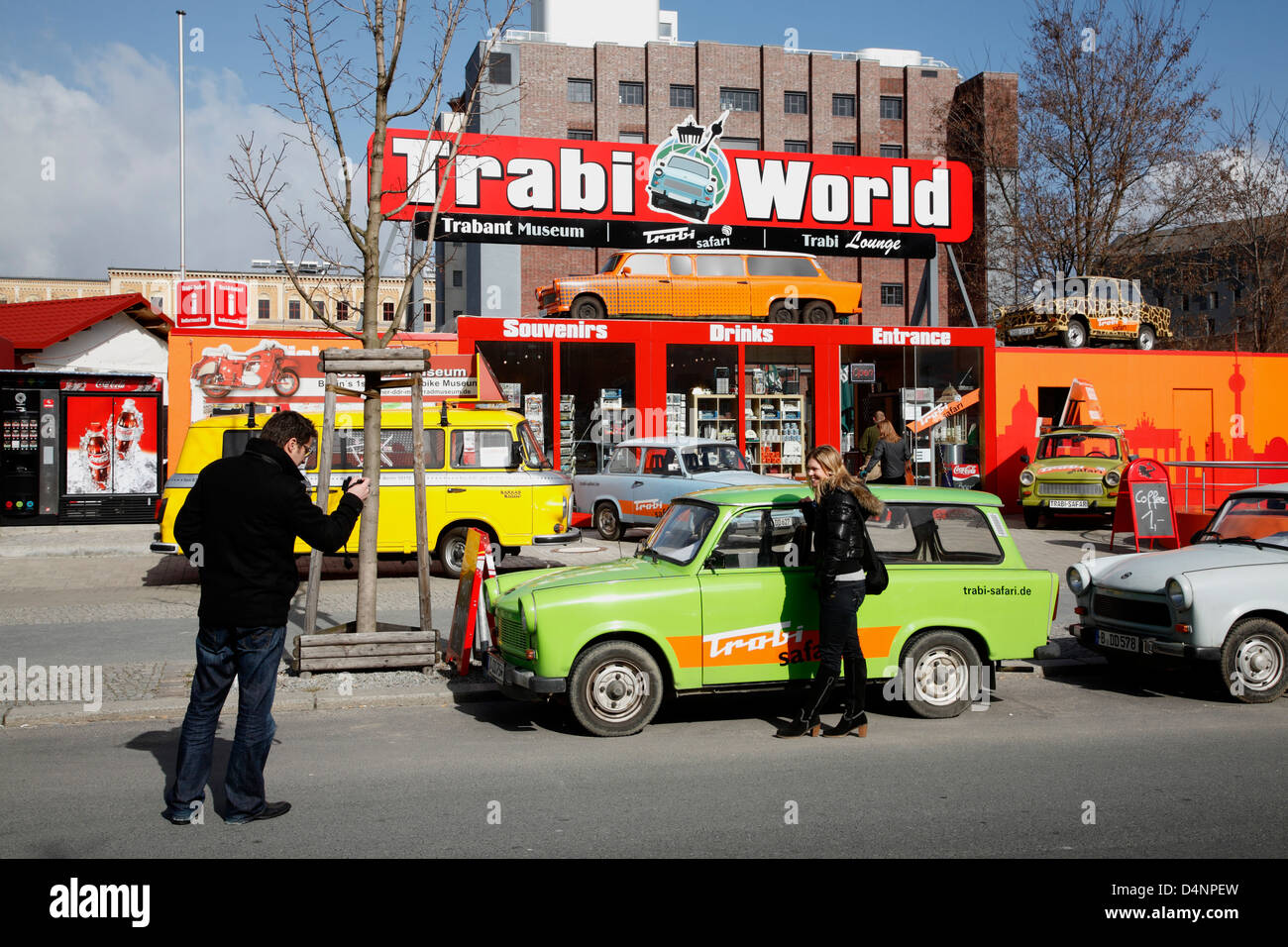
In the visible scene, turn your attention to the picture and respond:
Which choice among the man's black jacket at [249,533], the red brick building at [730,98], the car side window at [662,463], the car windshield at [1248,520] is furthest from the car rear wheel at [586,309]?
the red brick building at [730,98]

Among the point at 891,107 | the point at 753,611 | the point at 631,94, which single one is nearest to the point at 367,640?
the point at 753,611

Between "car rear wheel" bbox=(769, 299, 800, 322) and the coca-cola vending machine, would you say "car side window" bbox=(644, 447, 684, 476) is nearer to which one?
"car rear wheel" bbox=(769, 299, 800, 322)

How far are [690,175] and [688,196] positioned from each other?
0.48m

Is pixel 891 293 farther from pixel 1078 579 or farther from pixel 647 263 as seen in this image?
pixel 1078 579

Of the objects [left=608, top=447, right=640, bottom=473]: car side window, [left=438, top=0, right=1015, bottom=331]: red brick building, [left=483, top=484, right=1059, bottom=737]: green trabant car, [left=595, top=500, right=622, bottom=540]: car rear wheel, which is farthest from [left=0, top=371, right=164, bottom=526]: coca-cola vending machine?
[left=438, top=0, right=1015, bottom=331]: red brick building

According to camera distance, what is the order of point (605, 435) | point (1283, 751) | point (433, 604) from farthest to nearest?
point (605, 435)
point (433, 604)
point (1283, 751)

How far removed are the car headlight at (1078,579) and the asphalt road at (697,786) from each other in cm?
114

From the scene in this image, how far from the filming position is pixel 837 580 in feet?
22.4
